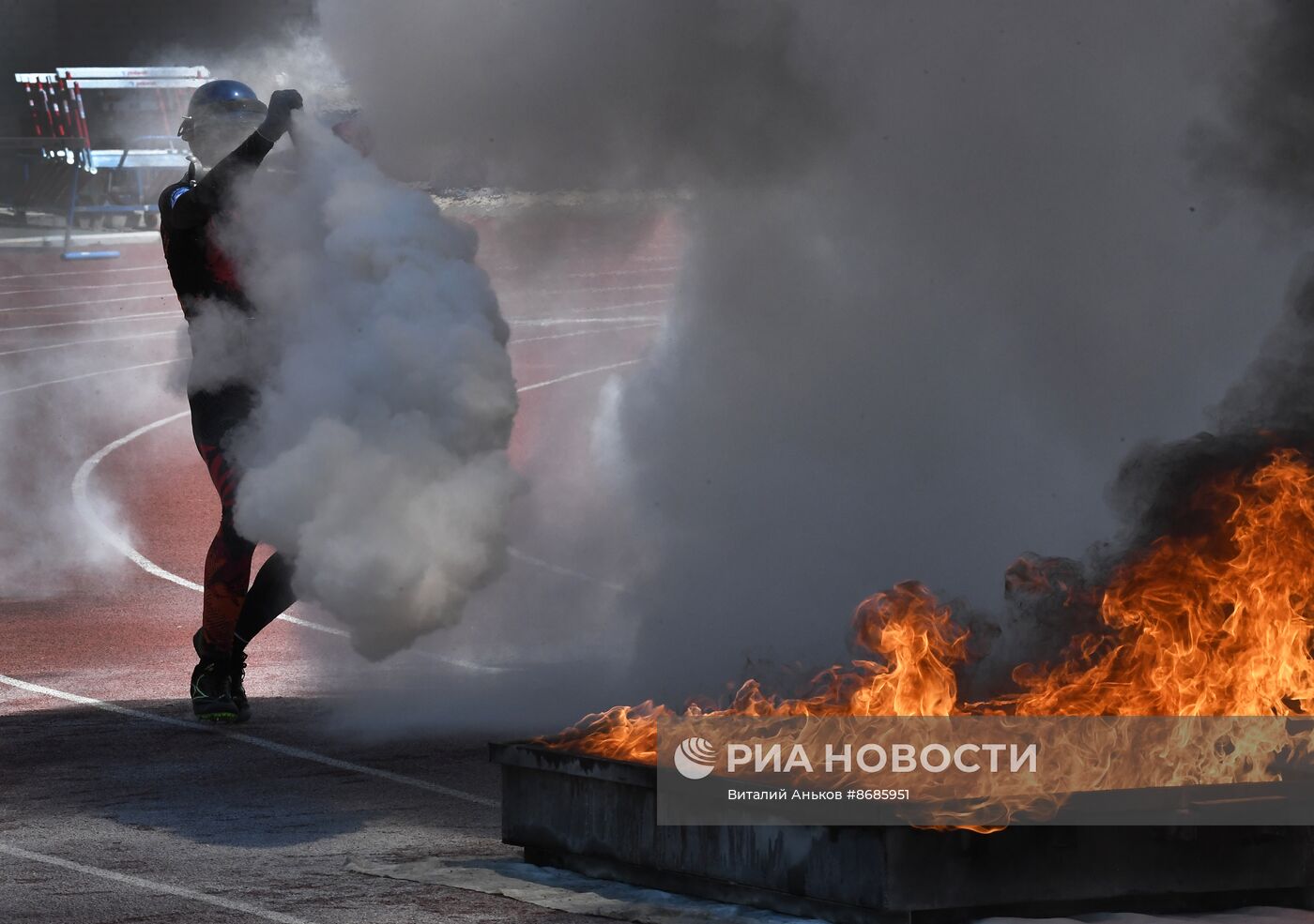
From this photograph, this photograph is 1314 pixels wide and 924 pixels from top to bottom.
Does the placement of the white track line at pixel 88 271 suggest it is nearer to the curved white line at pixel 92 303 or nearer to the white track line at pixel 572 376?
the curved white line at pixel 92 303

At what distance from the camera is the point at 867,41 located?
919 cm

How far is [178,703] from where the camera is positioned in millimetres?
9531

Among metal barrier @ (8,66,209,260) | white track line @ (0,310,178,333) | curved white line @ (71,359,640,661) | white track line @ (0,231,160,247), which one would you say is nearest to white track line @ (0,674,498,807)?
curved white line @ (71,359,640,661)

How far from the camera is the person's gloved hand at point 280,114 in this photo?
27.1 ft

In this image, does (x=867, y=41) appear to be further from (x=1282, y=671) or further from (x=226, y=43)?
(x=226, y=43)

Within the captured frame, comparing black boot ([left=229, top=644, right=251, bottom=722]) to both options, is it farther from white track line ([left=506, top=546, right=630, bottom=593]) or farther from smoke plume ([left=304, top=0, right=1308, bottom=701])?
white track line ([left=506, top=546, right=630, bottom=593])

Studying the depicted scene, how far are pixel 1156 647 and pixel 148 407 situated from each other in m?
16.4

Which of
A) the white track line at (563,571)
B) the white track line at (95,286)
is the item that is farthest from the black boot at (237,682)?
the white track line at (95,286)

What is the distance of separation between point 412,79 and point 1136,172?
11.6 ft

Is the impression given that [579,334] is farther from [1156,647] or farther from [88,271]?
[1156,647]

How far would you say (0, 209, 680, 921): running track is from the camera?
6.14 m

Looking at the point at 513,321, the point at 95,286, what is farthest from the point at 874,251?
the point at 95,286

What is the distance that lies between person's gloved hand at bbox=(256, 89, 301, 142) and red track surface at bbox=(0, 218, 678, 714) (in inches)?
37.1

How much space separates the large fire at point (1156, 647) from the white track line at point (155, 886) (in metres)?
1.03
